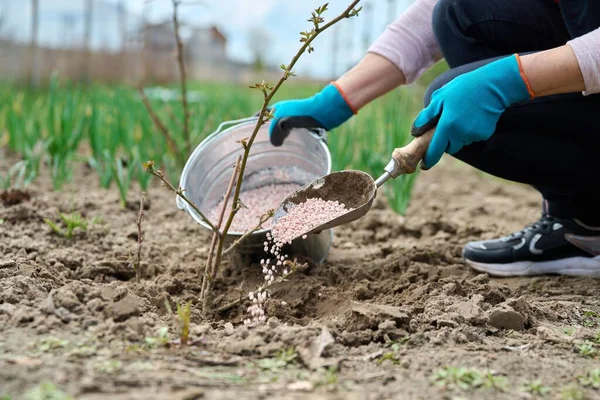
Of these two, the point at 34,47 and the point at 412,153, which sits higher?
the point at 34,47

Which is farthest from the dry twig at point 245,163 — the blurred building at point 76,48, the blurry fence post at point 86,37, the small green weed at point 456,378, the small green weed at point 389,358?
the blurry fence post at point 86,37

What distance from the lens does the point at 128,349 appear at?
113 cm

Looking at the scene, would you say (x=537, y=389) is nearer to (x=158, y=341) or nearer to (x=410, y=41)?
(x=158, y=341)

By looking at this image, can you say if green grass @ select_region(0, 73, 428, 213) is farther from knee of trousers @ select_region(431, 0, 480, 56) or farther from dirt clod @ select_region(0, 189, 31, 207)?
knee of trousers @ select_region(431, 0, 480, 56)

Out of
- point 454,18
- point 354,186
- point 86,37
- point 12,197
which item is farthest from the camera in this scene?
point 86,37

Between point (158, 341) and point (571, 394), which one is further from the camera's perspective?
point (158, 341)

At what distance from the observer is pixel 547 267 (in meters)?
1.92

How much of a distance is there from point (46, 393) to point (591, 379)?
35.1 inches

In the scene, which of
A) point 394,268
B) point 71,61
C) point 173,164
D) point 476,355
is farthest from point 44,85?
point 476,355

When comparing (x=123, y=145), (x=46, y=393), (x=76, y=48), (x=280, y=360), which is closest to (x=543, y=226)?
(x=280, y=360)

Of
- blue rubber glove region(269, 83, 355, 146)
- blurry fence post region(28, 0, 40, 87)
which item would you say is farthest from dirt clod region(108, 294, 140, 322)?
blurry fence post region(28, 0, 40, 87)

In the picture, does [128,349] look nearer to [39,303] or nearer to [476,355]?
[39,303]

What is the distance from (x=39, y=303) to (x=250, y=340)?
17.1 inches

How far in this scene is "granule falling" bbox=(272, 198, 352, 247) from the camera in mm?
1533
